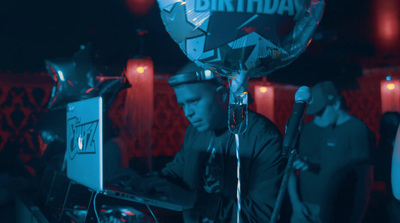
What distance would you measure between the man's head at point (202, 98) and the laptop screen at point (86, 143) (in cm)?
49

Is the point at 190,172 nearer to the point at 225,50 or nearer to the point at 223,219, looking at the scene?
the point at 223,219

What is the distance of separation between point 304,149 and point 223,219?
50.7 inches

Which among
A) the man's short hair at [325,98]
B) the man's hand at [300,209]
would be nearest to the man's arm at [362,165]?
the man's short hair at [325,98]

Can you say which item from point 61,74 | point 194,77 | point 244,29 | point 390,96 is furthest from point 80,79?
point 390,96

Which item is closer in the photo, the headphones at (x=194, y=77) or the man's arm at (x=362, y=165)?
the headphones at (x=194, y=77)

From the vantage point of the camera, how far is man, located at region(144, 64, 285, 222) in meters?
1.38

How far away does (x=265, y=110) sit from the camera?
17.3ft

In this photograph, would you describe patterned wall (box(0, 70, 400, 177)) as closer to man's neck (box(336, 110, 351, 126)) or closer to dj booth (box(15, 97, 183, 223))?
man's neck (box(336, 110, 351, 126))

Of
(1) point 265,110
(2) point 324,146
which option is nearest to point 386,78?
(1) point 265,110

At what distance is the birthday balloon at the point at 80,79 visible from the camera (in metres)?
2.16

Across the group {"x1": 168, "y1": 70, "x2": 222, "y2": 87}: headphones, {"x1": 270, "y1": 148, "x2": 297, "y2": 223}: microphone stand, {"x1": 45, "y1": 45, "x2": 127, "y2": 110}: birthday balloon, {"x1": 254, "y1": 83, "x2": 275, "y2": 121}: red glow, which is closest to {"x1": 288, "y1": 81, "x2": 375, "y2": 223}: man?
{"x1": 168, "y1": 70, "x2": 222, "y2": 87}: headphones

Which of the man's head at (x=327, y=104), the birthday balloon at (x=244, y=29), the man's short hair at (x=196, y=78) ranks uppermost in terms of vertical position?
the birthday balloon at (x=244, y=29)

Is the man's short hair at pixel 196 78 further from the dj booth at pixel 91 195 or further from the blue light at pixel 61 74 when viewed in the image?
the blue light at pixel 61 74

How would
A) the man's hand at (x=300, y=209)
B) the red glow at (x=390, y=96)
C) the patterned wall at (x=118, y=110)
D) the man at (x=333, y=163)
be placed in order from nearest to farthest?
the man's hand at (x=300, y=209) < the man at (x=333, y=163) < the patterned wall at (x=118, y=110) < the red glow at (x=390, y=96)
